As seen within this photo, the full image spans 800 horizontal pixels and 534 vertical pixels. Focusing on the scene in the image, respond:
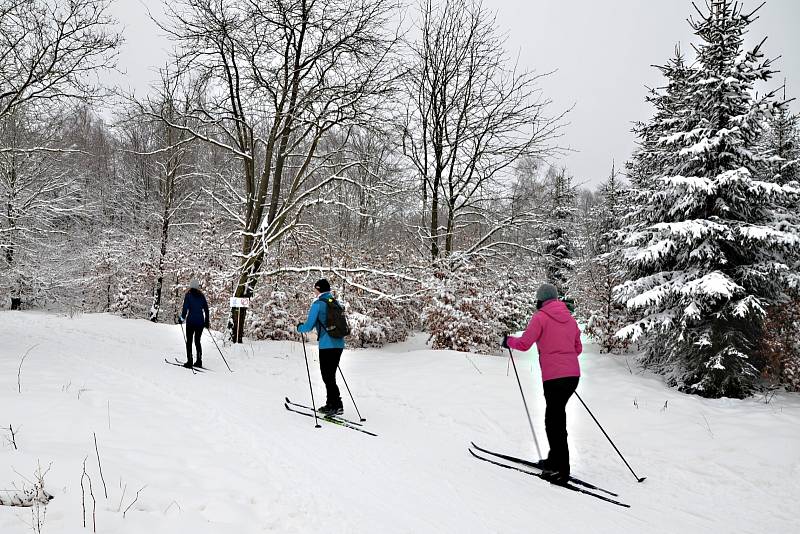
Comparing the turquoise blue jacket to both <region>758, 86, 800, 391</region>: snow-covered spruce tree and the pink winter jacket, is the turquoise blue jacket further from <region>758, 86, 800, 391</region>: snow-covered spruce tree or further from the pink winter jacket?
<region>758, 86, 800, 391</region>: snow-covered spruce tree

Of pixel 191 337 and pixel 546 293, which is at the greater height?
pixel 546 293

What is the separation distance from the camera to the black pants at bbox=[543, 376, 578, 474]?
5.04 m

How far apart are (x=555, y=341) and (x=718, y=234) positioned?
20.5 ft

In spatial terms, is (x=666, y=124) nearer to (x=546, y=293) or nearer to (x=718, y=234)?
(x=718, y=234)

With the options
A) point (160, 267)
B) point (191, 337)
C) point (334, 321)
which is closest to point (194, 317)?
→ point (191, 337)

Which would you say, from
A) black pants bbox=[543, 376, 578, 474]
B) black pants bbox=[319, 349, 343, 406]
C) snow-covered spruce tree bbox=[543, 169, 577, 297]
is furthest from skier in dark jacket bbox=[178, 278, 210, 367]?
snow-covered spruce tree bbox=[543, 169, 577, 297]

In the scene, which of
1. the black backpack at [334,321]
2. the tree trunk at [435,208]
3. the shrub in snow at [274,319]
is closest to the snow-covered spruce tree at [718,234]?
the black backpack at [334,321]

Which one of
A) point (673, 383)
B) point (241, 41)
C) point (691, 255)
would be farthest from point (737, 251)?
point (241, 41)

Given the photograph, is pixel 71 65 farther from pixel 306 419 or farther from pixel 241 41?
pixel 306 419

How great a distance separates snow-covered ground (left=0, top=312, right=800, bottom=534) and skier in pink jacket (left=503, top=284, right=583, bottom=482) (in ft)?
1.10

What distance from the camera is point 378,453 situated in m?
5.48

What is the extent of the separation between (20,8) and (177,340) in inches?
379

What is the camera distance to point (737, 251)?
9398 mm

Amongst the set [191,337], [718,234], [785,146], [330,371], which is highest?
[785,146]
